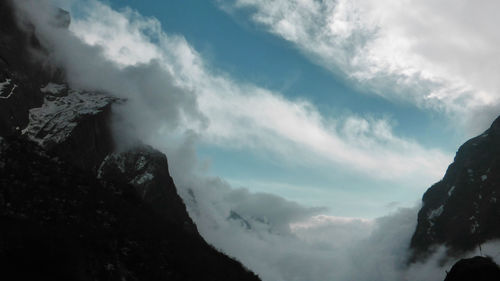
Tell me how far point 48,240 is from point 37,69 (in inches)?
6108

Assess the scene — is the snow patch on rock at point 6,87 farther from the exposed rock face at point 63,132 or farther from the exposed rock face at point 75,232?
the exposed rock face at point 75,232

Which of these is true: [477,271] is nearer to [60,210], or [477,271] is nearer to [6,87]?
[60,210]

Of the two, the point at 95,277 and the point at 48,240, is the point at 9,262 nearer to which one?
the point at 48,240

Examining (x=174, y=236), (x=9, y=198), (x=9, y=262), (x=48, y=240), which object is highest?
(x=174, y=236)

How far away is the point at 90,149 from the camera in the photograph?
644 ft

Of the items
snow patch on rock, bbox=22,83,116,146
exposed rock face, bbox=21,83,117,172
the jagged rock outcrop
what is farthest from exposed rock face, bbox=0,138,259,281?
snow patch on rock, bbox=22,83,116,146

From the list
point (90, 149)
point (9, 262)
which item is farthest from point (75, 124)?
point (9, 262)

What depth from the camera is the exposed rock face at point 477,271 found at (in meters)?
45.2

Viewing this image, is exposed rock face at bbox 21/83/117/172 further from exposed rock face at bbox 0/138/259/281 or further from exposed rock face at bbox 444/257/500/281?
exposed rock face at bbox 444/257/500/281

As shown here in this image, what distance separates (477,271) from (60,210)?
8879 centimetres

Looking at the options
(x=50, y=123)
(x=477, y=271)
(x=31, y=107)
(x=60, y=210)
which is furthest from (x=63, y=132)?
(x=477, y=271)

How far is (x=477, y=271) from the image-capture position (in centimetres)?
4600

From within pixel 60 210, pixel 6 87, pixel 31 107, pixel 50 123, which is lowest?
pixel 60 210

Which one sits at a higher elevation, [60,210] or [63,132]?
[63,132]
